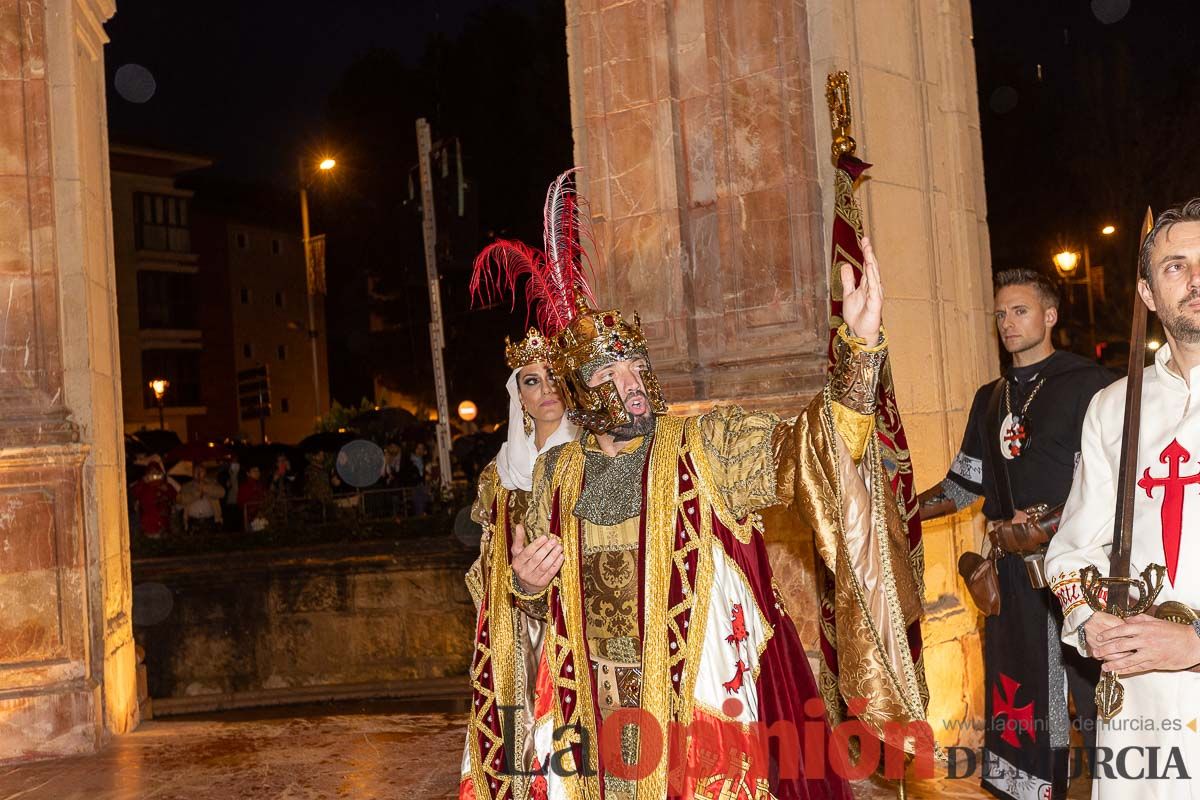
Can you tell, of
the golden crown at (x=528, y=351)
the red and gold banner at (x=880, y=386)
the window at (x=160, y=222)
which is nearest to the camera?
the red and gold banner at (x=880, y=386)

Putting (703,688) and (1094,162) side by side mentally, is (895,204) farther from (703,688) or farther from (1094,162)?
(1094,162)

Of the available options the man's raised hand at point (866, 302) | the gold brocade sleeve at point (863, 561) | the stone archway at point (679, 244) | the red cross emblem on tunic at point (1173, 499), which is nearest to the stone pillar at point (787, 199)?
the stone archway at point (679, 244)

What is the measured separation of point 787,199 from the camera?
17.5 feet

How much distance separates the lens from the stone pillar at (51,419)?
6051 mm

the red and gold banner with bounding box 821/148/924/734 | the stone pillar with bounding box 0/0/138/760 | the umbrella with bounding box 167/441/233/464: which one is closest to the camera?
the red and gold banner with bounding box 821/148/924/734

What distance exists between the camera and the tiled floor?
506 centimetres

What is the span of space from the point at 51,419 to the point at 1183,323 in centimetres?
544

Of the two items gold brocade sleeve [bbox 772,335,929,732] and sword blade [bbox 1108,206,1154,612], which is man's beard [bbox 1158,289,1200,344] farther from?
gold brocade sleeve [bbox 772,335,929,732]

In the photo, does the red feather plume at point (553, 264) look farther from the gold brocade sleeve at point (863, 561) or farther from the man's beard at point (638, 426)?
the gold brocade sleeve at point (863, 561)

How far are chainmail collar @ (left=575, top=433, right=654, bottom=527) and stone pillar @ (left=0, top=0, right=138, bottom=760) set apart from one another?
384 centimetres

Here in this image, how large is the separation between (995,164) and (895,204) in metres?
21.7

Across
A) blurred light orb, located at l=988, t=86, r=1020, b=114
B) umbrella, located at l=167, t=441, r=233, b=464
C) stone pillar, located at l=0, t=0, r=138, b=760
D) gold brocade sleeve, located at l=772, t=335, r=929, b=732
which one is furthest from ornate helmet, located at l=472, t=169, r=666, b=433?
blurred light orb, located at l=988, t=86, r=1020, b=114

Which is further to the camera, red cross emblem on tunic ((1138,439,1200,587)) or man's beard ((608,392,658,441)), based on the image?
man's beard ((608,392,658,441))

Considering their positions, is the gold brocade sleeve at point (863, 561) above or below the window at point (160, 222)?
below
